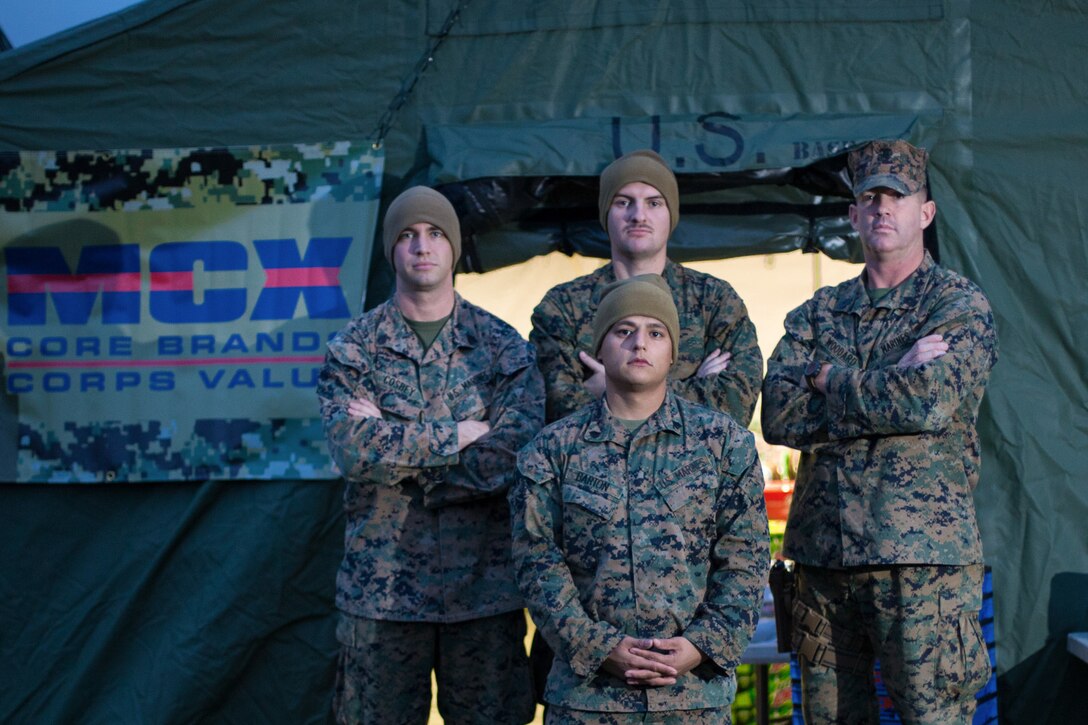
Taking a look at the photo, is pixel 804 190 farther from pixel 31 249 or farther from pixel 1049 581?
pixel 31 249

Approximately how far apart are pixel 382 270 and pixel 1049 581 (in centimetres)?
254

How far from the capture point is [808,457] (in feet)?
11.7

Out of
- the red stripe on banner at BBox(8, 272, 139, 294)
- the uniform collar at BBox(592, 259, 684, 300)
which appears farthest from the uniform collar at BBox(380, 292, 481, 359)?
the red stripe on banner at BBox(8, 272, 139, 294)

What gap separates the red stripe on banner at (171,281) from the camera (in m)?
4.51

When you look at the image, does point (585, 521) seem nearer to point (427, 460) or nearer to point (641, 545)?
point (641, 545)

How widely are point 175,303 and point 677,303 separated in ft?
6.36

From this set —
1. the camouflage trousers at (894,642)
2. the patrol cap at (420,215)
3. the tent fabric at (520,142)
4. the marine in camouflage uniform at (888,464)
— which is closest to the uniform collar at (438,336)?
the patrol cap at (420,215)

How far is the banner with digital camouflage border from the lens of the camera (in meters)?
4.44

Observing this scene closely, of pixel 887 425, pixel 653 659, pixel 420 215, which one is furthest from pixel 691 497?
pixel 420 215

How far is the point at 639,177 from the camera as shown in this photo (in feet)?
11.8

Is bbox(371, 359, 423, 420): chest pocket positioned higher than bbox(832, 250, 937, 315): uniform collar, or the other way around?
A: bbox(832, 250, 937, 315): uniform collar

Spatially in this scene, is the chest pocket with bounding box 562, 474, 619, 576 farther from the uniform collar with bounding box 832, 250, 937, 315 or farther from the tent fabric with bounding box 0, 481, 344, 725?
the tent fabric with bounding box 0, 481, 344, 725

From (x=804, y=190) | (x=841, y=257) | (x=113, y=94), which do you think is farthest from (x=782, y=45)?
(x=113, y=94)

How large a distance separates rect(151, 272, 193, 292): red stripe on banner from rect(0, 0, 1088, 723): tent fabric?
0.49m
